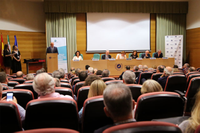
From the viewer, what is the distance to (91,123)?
1558mm

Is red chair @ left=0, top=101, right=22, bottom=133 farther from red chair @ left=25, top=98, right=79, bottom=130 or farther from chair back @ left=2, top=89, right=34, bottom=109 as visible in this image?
chair back @ left=2, top=89, right=34, bottom=109

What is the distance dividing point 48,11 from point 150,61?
5.46 metres

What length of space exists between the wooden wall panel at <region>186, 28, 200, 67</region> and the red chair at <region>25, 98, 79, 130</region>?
9.99 metres

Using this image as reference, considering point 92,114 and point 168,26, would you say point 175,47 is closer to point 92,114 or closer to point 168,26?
point 168,26

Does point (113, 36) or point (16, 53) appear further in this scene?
point (113, 36)

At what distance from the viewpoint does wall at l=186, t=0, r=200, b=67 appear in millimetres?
9742

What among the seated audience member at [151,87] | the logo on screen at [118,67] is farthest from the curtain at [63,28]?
the seated audience member at [151,87]

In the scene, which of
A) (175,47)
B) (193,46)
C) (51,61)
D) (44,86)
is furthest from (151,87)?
(193,46)

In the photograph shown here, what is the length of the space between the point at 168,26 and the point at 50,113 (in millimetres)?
10223

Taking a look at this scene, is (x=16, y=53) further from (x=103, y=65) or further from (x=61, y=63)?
(x=103, y=65)

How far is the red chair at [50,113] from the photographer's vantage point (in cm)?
140

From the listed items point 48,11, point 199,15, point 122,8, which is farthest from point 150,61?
point 48,11

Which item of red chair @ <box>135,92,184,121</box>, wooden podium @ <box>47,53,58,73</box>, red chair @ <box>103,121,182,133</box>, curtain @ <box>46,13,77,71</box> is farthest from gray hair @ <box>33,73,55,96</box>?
curtain @ <box>46,13,77,71</box>

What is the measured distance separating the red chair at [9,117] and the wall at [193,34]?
33.7 ft
